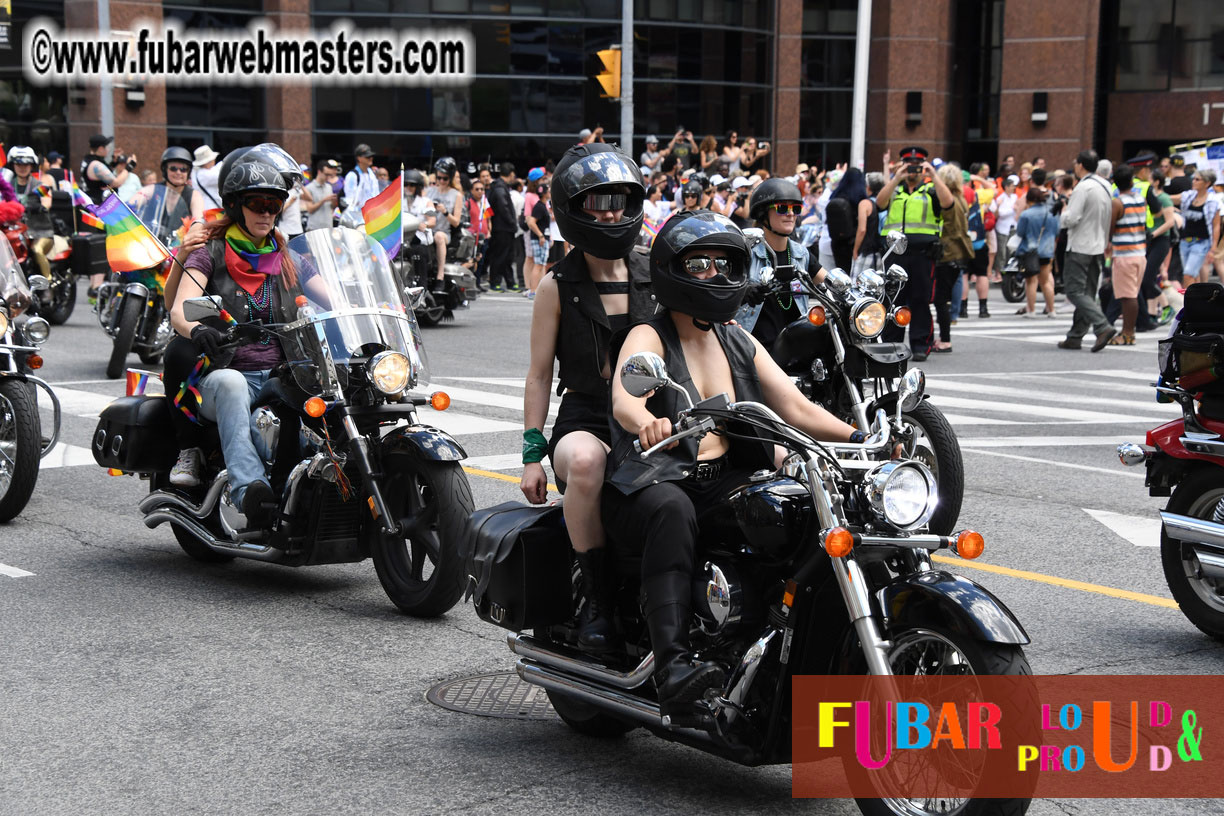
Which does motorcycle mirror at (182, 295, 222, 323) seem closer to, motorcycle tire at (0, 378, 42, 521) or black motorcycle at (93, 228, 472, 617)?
black motorcycle at (93, 228, 472, 617)

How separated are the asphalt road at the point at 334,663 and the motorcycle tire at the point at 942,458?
30 centimetres

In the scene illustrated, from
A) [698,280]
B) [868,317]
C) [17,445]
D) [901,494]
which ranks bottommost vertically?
[17,445]

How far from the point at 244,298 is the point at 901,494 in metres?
4.27

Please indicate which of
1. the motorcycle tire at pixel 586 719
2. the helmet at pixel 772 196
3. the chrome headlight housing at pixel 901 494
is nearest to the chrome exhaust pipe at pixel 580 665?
the motorcycle tire at pixel 586 719

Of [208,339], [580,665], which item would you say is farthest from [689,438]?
[208,339]

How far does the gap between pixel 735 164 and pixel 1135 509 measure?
18512 mm

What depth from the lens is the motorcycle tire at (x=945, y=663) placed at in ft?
12.4

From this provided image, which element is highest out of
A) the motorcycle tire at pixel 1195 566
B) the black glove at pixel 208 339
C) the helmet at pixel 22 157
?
the helmet at pixel 22 157

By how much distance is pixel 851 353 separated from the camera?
7.73m

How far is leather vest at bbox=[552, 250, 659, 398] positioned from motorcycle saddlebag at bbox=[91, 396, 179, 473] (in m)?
2.82

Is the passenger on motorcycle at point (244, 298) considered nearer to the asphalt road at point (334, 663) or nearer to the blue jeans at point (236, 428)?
the blue jeans at point (236, 428)

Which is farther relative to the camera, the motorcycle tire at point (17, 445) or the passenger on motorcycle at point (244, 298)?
the motorcycle tire at point (17, 445)

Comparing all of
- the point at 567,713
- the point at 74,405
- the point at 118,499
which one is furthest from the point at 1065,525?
the point at 74,405

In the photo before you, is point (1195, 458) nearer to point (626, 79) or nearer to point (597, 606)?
point (597, 606)
